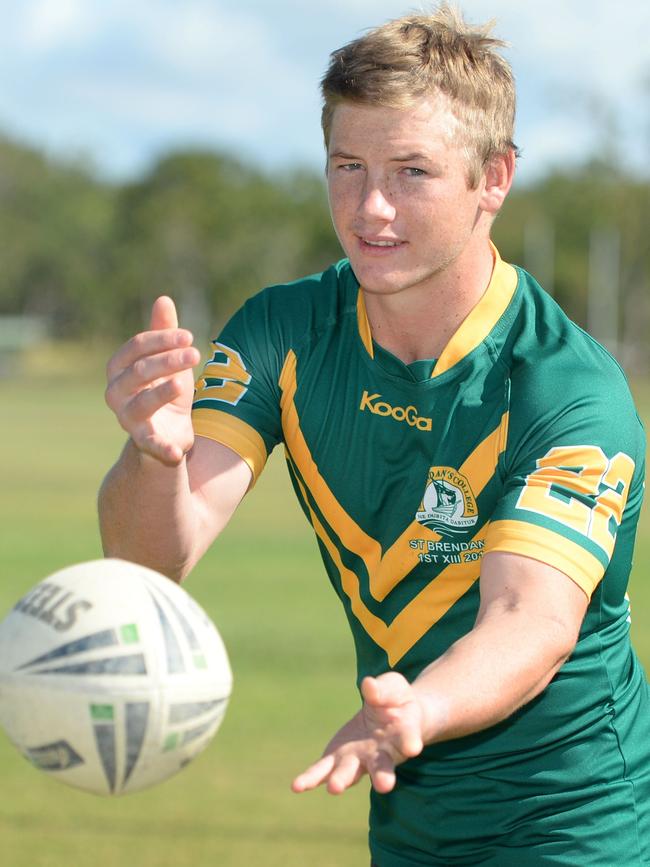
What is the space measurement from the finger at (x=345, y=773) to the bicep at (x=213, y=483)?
114cm

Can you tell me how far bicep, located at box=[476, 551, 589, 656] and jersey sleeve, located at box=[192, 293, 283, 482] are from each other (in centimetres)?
99

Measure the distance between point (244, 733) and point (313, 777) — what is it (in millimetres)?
6371

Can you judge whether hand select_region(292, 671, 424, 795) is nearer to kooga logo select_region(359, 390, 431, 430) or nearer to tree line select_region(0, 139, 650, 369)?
kooga logo select_region(359, 390, 431, 430)

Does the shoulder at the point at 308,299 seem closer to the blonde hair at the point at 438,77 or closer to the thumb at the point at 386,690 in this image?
the blonde hair at the point at 438,77

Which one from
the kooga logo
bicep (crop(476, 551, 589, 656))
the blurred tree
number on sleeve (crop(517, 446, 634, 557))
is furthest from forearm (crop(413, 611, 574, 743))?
the blurred tree

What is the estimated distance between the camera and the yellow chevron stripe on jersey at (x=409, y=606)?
13.4ft

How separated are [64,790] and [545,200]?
88052 mm

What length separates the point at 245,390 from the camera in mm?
4344

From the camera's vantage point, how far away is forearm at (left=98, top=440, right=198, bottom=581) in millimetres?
3830

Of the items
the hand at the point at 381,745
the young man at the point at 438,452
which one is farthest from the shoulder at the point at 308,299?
the hand at the point at 381,745

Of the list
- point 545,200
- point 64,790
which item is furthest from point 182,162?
point 64,790

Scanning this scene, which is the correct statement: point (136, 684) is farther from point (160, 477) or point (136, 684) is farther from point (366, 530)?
point (366, 530)

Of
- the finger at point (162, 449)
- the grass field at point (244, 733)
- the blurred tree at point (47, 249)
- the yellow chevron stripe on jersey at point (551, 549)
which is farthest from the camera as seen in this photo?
the blurred tree at point (47, 249)

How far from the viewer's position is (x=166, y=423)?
12.4 feet
